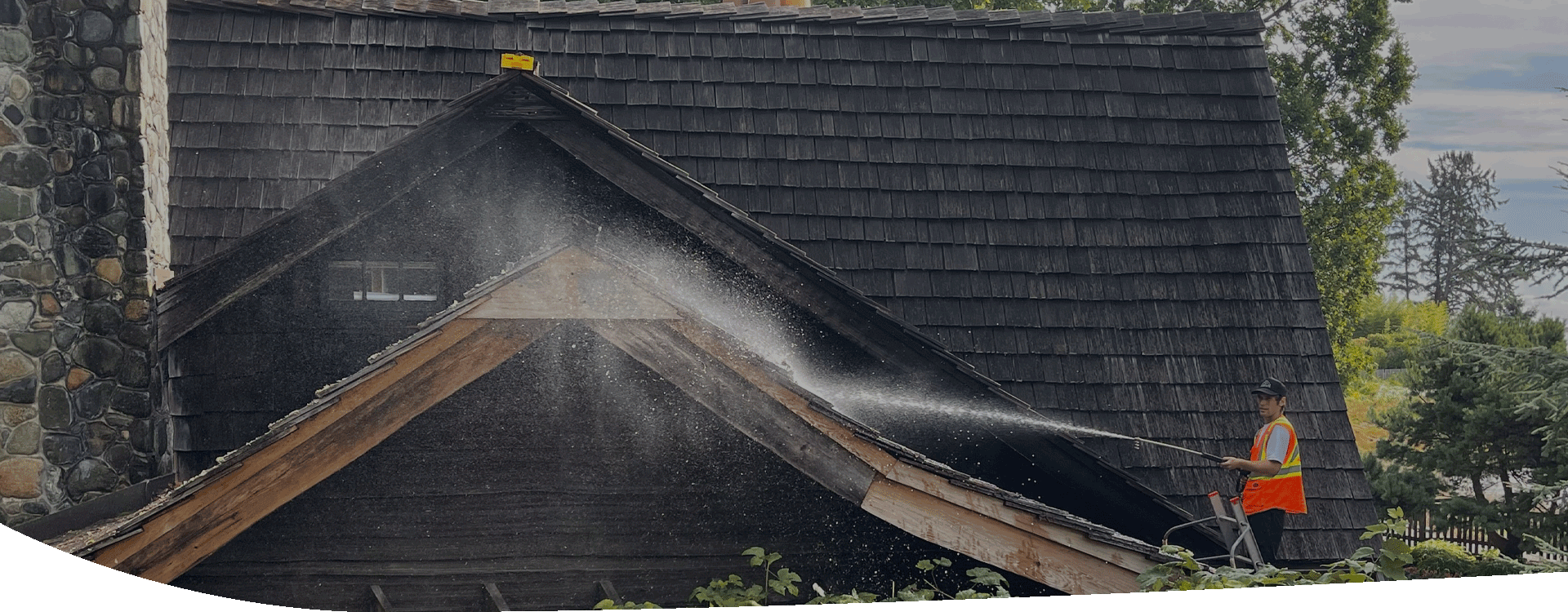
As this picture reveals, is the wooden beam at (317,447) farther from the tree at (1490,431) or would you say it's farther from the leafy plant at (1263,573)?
the tree at (1490,431)

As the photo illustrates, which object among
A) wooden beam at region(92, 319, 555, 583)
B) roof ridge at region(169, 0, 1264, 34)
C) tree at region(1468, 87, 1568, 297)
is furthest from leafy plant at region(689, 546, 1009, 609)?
roof ridge at region(169, 0, 1264, 34)

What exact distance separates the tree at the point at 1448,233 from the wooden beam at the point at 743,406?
69.1 inches

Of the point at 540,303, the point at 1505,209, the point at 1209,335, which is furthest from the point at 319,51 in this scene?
the point at 1505,209

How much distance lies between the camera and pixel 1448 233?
3.32 m

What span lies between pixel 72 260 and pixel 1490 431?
3912 mm

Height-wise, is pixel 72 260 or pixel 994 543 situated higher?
pixel 72 260

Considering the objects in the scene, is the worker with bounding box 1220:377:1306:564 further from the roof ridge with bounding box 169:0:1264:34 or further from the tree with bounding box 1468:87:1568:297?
the roof ridge with bounding box 169:0:1264:34

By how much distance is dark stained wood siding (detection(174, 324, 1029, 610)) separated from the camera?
2.79 metres

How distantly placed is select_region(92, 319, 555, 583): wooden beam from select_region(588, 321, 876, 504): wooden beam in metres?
0.22

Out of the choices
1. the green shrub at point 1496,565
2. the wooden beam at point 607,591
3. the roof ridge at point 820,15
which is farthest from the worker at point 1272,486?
the wooden beam at point 607,591

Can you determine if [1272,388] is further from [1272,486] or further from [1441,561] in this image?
[1441,561]

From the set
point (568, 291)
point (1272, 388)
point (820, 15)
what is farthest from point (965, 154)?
point (568, 291)

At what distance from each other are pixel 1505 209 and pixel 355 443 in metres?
3.08

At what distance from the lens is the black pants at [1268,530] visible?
367 centimetres
